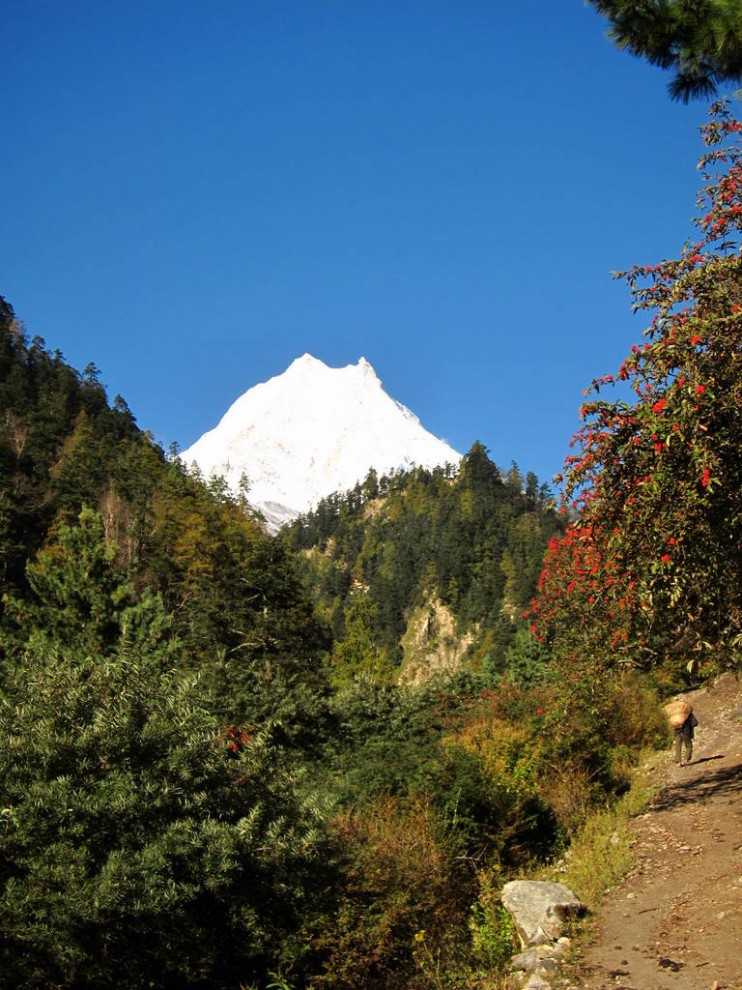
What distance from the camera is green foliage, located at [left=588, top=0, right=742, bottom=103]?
7312 mm

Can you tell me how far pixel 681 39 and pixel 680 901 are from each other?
371 inches

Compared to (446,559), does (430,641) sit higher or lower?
lower

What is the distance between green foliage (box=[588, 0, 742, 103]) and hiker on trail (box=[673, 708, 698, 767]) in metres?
12.6

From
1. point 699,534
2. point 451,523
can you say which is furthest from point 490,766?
point 451,523

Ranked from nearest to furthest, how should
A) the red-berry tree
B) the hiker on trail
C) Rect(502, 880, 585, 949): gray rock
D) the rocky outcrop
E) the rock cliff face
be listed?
1. the red-berry tree
2. the rocky outcrop
3. Rect(502, 880, 585, 949): gray rock
4. the hiker on trail
5. the rock cliff face

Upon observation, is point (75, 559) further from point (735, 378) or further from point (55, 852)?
point (735, 378)

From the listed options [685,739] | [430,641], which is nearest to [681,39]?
[685,739]

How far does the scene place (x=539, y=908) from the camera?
943 centimetres

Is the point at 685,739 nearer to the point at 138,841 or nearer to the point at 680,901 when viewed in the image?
the point at 680,901

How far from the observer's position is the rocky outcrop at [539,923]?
8312 mm

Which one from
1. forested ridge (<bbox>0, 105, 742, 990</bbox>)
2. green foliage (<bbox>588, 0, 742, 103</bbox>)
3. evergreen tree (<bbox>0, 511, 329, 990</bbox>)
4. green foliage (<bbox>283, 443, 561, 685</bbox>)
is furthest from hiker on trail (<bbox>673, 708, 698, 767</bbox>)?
green foliage (<bbox>283, 443, 561, 685</bbox>)

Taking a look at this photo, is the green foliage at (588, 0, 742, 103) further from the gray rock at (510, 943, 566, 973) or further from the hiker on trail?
the hiker on trail

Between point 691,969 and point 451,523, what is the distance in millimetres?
135358

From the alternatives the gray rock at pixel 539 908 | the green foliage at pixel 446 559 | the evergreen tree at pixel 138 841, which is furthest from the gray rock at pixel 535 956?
the green foliage at pixel 446 559
